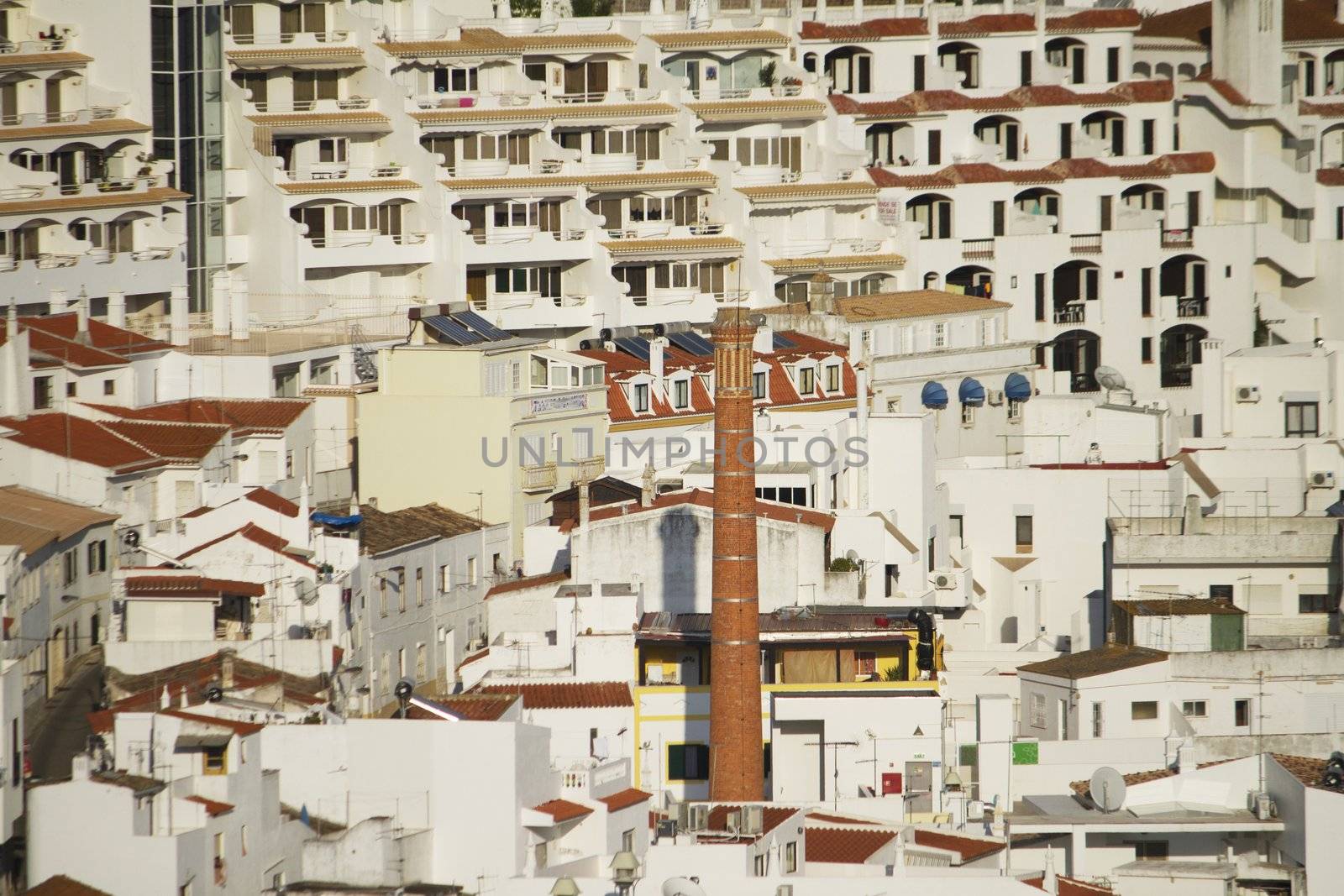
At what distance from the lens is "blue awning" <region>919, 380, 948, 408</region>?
82875 millimetres

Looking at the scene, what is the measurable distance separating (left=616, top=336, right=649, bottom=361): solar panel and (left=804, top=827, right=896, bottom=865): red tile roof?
2952 cm

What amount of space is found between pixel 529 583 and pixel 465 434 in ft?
21.3

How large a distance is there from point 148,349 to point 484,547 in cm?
1062

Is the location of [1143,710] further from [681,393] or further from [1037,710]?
[681,393]

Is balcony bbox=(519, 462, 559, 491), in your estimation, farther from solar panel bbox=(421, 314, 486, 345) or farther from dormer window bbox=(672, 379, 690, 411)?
dormer window bbox=(672, 379, 690, 411)

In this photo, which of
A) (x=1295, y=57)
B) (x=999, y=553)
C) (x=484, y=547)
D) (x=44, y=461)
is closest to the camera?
(x=44, y=461)

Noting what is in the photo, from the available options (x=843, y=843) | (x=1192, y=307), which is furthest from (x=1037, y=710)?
(x=1192, y=307)

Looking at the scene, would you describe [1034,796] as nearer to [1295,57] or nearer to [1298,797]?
[1298,797]

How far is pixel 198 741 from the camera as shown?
144 feet

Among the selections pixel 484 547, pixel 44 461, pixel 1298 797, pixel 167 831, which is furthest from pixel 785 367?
pixel 167 831

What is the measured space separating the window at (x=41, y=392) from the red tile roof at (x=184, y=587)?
10442 mm

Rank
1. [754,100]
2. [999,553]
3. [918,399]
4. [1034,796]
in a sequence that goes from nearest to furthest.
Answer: [1034,796] < [999,553] < [918,399] < [754,100]

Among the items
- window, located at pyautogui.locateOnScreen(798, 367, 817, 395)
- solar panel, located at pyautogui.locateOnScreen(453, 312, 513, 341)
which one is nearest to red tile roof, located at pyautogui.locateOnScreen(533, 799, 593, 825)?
solar panel, located at pyautogui.locateOnScreen(453, 312, 513, 341)

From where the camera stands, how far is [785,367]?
76438 mm
